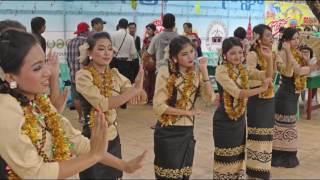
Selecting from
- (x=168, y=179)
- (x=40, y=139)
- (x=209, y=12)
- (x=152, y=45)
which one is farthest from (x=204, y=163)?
(x=209, y=12)

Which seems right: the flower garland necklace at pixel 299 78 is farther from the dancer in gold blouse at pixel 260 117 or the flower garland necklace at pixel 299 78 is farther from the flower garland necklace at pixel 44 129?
the flower garland necklace at pixel 44 129

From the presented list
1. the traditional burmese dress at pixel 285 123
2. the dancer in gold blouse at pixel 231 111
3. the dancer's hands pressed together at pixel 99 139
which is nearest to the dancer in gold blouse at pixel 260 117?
the dancer in gold blouse at pixel 231 111

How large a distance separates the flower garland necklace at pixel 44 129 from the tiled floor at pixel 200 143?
2.16 m

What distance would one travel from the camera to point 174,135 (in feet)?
9.80

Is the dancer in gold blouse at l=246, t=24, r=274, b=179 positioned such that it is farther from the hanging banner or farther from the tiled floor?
the hanging banner

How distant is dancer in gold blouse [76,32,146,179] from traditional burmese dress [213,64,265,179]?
86 cm

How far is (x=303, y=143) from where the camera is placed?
16.9ft

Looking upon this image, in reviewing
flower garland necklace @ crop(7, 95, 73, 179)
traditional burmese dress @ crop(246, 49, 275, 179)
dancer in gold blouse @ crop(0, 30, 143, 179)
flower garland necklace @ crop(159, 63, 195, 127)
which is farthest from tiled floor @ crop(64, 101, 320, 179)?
dancer in gold blouse @ crop(0, 30, 143, 179)

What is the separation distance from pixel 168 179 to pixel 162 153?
18 cm

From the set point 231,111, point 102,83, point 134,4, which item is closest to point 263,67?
point 231,111

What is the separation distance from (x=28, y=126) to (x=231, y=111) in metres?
2.03

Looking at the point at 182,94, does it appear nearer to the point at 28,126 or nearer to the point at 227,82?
the point at 227,82

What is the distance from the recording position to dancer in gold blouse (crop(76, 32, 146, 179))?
263cm

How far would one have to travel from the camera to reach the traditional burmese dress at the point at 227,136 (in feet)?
11.2
